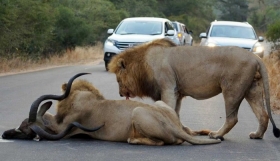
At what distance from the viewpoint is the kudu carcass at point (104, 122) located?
8.40m

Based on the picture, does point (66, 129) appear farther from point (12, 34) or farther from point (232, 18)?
point (232, 18)

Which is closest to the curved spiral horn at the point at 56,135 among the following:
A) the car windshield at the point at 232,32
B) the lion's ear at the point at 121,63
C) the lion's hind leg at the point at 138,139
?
the lion's hind leg at the point at 138,139

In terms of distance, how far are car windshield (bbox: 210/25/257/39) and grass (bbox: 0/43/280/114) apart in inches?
38.3

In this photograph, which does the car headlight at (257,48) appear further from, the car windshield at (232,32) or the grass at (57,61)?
the grass at (57,61)

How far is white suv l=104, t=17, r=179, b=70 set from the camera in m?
22.3

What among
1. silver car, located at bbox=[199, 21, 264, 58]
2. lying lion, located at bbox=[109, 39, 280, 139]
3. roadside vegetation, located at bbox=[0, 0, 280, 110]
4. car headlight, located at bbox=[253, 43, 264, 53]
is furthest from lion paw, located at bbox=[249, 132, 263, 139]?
car headlight, located at bbox=[253, 43, 264, 53]

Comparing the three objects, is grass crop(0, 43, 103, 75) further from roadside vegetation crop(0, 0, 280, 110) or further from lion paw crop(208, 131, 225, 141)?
lion paw crop(208, 131, 225, 141)

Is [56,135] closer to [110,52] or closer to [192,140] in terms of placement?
[192,140]

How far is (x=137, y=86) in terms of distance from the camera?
9742 millimetres

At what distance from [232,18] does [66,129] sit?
72053mm

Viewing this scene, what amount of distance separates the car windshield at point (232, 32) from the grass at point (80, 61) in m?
0.97

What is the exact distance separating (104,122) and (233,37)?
14469 millimetres

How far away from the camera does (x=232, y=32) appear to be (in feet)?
75.5

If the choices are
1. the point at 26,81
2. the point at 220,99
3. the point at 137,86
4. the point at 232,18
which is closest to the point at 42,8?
the point at 26,81
